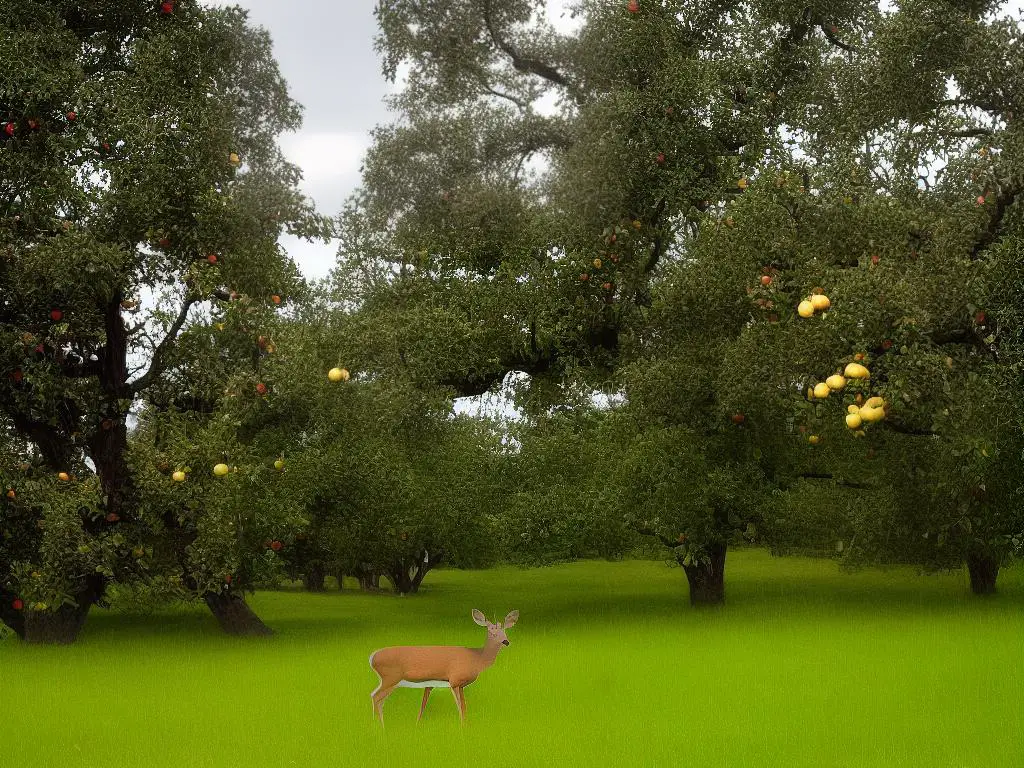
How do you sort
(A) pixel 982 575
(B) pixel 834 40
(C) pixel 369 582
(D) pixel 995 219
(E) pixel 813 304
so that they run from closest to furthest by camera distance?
1. (E) pixel 813 304
2. (D) pixel 995 219
3. (B) pixel 834 40
4. (A) pixel 982 575
5. (C) pixel 369 582

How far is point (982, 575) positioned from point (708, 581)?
9026mm

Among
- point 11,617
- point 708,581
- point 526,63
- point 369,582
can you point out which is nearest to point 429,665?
point 11,617

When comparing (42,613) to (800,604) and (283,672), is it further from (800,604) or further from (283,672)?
(800,604)

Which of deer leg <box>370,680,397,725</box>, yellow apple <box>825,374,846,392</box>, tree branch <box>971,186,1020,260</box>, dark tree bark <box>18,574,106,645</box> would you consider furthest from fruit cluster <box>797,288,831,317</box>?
dark tree bark <box>18,574,106,645</box>

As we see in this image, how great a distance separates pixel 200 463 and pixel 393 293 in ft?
16.9

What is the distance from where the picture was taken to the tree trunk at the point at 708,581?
28141mm

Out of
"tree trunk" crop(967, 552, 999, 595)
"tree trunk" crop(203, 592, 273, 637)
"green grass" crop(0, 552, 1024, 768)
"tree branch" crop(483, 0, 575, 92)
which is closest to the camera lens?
"green grass" crop(0, 552, 1024, 768)

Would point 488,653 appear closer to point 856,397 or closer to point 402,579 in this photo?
point 856,397

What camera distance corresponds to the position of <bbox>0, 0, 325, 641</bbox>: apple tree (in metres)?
17.3

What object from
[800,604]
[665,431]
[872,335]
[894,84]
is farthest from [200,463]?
[800,604]

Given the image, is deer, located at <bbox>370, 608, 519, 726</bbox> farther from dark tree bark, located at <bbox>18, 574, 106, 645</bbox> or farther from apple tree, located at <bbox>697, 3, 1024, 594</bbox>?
dark tree bark, located at <bbox>18, 574, 106, 645</bbox>

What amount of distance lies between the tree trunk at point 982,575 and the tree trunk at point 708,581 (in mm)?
7920

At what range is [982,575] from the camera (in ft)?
102

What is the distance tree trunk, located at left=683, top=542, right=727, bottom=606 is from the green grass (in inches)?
29.0
